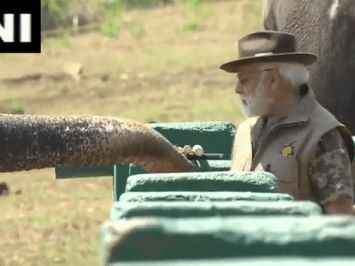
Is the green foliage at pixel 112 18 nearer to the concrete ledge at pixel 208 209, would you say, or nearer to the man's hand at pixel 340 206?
the man's hand at pixel 340 206

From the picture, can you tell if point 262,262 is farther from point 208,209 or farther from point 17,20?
point 17,20

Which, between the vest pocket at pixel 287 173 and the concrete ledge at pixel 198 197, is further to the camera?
the vest pocket at pixel 287 173

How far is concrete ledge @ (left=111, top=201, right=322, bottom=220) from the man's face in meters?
1.49

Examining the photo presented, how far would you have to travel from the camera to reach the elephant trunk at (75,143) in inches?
119

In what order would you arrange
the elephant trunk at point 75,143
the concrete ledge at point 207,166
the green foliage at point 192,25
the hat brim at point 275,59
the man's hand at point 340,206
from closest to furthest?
the man's hand at point 340,206, the elephant trunk at point 75,143, the hat brim at point 275,59, the concrete ledge at point 207,166, the green foliage at point 192,25

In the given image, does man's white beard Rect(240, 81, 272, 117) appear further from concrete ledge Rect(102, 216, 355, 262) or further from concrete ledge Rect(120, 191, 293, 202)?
concrete ledge Rect(102, 216, 355, 262)

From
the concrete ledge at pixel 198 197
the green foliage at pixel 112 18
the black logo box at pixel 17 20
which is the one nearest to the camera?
the concrete ledge at pixel 198 197

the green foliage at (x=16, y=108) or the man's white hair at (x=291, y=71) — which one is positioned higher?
the man's white hair at (x=291, y=71)

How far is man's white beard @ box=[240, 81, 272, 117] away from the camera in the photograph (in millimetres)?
3170

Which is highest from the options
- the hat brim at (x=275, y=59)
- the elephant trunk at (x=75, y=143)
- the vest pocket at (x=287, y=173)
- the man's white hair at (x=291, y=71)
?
the hat brim at (x=275, y=59)

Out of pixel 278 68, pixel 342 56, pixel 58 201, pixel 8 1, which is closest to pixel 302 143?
pixel 278 68

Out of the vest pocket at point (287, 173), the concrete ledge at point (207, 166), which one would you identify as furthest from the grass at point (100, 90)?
the vest pocket at point (287, 173)

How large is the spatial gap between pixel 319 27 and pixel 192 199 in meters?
3.55

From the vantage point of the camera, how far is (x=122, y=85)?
41.3 ft
